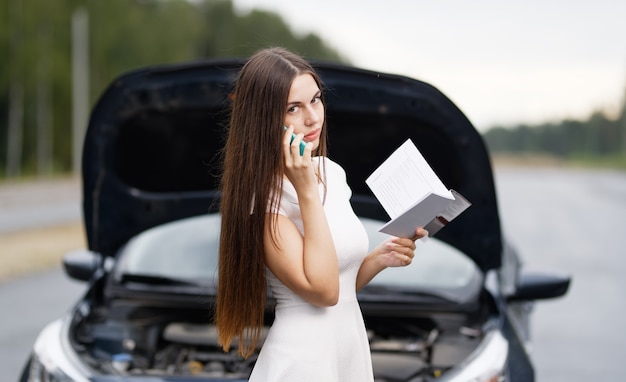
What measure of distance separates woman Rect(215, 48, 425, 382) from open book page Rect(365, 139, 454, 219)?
0.31 ft

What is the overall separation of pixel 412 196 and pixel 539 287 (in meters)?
1.87

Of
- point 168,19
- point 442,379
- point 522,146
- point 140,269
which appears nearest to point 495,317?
point 442,379

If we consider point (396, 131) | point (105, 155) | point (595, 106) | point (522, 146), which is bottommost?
point (522, 146)

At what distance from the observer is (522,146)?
479 ft

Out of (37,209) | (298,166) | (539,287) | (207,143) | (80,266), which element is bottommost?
(37,209)

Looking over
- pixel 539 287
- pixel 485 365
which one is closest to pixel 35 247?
pixel 539 287

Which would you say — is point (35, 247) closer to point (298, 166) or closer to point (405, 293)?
point (405, 293)

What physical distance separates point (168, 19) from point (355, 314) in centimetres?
6458

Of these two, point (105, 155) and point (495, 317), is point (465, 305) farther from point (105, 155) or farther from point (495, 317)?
point (105, 155)

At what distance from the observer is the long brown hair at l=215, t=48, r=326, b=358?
1.93 meters

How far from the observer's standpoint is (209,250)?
13.6ft

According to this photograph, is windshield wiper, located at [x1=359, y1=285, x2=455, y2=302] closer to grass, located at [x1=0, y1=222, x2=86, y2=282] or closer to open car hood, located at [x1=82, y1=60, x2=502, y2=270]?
open car hood, located at [x1=82, y1=60, x2=502, y2=270]

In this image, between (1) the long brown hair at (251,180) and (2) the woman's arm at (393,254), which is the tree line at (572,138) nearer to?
(2) the woman's arm at (393,254)

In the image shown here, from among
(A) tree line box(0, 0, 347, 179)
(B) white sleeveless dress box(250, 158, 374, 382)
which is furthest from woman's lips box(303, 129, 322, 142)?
(A) tree line box(0, 0, 347, 179)
